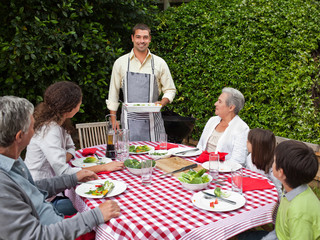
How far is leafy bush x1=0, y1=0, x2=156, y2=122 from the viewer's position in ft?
13.9

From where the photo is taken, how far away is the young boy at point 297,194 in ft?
4.99

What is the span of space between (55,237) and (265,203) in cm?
115

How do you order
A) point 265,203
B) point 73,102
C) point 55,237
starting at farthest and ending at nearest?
point 73,102, point 265,203, point 55,237

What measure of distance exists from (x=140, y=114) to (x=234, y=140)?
128 cm

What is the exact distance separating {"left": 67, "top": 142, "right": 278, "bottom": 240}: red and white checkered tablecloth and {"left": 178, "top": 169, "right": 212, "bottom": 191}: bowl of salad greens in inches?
1.6

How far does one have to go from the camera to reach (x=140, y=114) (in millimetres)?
3736

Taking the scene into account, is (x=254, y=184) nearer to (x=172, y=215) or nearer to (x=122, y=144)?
(x=172, y=215)

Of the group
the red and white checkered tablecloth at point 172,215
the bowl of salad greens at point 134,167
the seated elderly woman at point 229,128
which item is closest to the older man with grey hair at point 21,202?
the red and white checkered tablecloth at point 172,215

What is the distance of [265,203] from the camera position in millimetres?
1757

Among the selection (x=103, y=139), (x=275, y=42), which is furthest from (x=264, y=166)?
(x=275, y=42)

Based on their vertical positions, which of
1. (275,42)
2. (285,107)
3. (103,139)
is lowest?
(103,139)

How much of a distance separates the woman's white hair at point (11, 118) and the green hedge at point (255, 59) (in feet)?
11.6

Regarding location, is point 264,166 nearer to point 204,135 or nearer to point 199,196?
point 199,196

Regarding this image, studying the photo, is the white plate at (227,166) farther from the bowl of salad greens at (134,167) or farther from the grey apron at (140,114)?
the grey apron at (140,114)
